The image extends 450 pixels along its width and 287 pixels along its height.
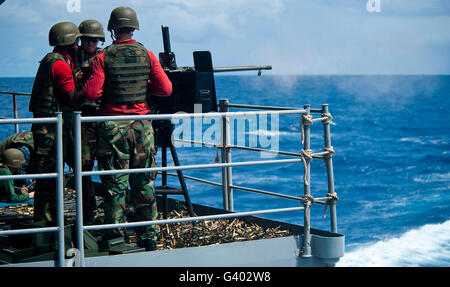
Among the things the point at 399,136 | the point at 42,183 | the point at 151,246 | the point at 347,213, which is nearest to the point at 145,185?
the point at 151,246

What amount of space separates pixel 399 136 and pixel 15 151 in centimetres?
5468

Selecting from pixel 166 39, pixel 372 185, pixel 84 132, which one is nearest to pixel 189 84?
pixel 166 39

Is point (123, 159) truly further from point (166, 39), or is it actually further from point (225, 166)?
point (166, 39)

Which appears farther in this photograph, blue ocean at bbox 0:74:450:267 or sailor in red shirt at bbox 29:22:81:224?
blue ocean at bbox 0:74:450:267

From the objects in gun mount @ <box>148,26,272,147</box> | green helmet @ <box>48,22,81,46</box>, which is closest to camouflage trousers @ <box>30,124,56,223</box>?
green helmet @ <box>48,22,81,46</box>

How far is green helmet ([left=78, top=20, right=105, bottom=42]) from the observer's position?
625 centimetres

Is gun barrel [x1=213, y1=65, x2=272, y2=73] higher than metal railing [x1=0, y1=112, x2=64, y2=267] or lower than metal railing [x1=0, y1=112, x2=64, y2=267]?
higher

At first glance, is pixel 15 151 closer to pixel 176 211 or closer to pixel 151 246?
pixel 176 211

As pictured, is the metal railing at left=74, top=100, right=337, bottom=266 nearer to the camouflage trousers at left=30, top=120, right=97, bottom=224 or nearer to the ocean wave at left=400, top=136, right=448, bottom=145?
the camouflage trousers at left=30, top=120, right=97, bottom=224

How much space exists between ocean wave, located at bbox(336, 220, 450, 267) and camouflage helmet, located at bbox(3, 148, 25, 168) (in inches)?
630

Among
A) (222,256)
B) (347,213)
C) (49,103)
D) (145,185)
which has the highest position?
(49,103)

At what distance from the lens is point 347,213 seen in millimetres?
32406

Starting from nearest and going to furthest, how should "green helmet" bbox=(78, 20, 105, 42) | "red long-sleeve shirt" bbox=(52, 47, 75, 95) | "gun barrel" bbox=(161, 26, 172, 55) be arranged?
"red long-sleeve shirt" bbox=(52, 47, 75, 95)
"green helmet" bbox=(78, 20, 105, 42)
"gun barrel" bbox=(161, 26, 172, 55)

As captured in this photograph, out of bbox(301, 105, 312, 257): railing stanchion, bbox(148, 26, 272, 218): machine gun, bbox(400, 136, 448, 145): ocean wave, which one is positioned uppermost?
bbox(148, 26, 272, 218): machine gun
